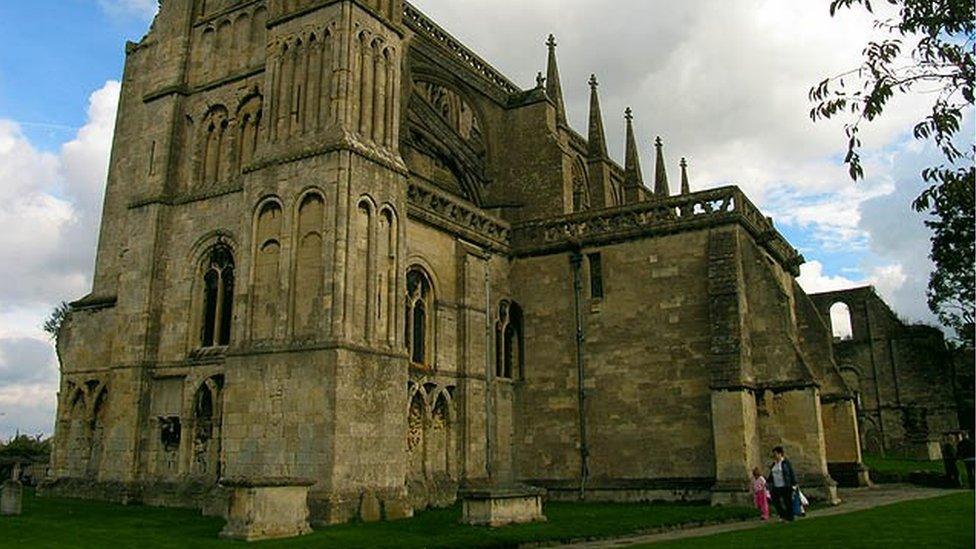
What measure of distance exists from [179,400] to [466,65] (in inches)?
622

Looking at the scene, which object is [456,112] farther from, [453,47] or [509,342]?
[509,342]

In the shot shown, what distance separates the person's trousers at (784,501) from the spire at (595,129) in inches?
831

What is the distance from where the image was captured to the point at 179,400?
2155cm

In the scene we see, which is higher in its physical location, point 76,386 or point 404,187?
point 404,187

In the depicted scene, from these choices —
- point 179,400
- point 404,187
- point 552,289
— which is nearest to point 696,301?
point 552,289

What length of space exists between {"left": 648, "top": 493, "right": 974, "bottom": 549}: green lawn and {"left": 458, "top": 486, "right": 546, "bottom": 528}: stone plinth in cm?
410

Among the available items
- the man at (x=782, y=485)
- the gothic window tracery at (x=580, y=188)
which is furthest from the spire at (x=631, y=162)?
the man at (x=782, y=485)

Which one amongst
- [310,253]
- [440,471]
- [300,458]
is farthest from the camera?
[440,471]

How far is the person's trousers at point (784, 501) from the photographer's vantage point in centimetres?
1603

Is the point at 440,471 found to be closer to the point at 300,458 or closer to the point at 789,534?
the point at 300,458

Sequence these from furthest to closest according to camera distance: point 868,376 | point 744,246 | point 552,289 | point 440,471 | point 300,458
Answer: point 868,376 < point 552,289 < point 744,246 < point 440,471 < point 300,458

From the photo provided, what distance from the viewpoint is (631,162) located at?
1581 inches

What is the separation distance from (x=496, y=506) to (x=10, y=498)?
10160 millimetres

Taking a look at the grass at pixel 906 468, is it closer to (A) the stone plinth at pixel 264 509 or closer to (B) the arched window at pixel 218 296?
(A) the stone plinth at pixel 264 509
